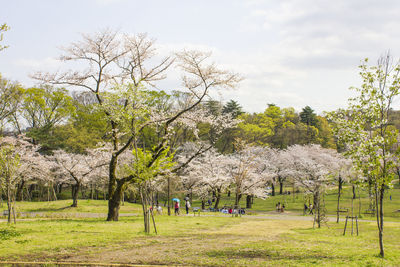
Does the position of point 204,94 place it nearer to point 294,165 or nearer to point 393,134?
point 393,134

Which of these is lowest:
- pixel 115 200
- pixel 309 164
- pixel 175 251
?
pixel 175 251

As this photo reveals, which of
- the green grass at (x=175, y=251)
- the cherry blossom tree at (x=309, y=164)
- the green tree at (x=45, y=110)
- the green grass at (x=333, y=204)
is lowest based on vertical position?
the green grass at (x=333, y=204)

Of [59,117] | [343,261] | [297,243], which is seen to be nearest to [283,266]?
[343,261]

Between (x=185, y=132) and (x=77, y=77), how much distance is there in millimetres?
28457

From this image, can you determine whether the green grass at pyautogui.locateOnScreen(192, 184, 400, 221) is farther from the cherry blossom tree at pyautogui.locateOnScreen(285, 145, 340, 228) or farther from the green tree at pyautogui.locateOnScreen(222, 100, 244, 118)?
the green tree at pyautogui.locateOnScreen(222, 100, 244, 118)

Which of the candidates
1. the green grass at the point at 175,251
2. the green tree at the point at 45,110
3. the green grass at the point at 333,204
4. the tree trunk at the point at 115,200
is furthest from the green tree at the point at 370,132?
the green tree at the point at 45,110

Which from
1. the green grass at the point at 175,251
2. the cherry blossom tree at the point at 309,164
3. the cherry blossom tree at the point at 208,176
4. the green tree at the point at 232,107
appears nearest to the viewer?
the green grass at the point at 175,251

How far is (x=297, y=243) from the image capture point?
11.7m

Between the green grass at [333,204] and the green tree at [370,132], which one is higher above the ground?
the green tree at [370,132]

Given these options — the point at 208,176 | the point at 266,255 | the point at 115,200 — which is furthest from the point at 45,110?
the point at 266,255

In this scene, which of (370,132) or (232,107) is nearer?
(370,132)

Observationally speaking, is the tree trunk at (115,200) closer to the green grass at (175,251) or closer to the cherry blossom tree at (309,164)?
the green grass at (175,251)

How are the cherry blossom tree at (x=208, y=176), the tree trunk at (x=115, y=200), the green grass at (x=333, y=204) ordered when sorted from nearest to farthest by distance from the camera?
the tree trunk at (x=115, y=200) → the green grass at (x=333, y=204) → the cherry blossom tree at (x=208, y=176)

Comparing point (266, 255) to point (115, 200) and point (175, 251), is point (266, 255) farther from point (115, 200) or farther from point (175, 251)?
point (115, 200)
